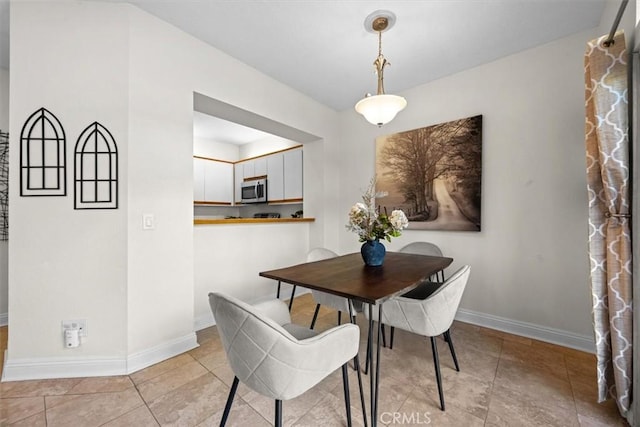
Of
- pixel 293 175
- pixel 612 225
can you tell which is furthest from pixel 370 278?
pixel 293 175

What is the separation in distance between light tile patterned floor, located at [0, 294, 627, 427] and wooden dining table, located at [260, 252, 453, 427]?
0.89ft

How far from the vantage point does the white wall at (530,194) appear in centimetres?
214

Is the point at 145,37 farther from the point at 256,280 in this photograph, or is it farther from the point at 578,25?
the point at 578,25

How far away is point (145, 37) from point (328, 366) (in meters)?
2.45

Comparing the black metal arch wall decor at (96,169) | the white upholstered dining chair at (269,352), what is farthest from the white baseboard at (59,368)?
the white upholstered dining chair at (269,352)

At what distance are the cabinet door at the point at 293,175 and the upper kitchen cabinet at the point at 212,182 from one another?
5.01 ft

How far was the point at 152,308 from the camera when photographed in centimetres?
197

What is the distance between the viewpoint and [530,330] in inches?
91.7

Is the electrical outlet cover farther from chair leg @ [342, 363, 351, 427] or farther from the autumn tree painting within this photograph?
the autumn tree painting

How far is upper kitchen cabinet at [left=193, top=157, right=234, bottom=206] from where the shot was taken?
472 centimetres

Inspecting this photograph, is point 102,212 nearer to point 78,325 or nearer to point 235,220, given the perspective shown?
point 78,325

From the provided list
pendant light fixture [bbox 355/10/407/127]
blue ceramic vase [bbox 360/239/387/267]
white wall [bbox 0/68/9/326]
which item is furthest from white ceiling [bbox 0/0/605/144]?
blue ceramic vase [bbox 360/239/387/267]

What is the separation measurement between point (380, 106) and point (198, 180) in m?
3.87

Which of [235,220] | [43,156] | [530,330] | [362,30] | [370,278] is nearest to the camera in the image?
[370,278]
